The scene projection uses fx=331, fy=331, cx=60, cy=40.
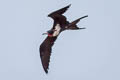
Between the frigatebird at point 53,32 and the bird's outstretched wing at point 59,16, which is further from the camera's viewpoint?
the bird's outstretched wing at point 59,16

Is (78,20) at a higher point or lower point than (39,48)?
higher

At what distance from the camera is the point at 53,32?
14.3 metres

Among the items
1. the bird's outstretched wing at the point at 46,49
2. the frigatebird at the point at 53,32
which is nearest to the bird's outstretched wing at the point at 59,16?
the frigatebird at the point at 53,32

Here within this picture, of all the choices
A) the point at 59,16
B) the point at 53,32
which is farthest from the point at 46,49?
the point at 59,16

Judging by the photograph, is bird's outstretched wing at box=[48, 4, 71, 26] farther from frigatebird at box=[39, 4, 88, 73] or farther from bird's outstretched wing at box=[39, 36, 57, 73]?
bird's outstretched wing at box=[39, 36, 57, 73]

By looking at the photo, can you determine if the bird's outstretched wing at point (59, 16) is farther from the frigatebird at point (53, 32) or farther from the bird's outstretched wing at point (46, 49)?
the bird's outstretched wing at point (46, 49)

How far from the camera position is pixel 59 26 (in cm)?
1435

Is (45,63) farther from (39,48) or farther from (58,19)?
(58,19)

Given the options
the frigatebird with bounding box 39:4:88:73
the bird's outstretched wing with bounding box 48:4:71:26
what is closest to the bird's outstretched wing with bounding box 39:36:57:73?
the frigatebird with bounding box 39:4:88:73

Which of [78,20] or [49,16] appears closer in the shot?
[78,20]

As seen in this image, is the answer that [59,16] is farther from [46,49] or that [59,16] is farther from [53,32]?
[46,49]

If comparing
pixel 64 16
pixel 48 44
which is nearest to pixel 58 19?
pixel 64 16

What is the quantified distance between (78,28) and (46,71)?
2.36 metres

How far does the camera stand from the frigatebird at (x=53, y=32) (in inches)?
555
